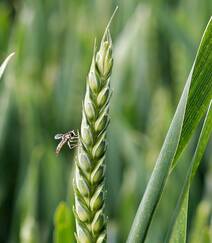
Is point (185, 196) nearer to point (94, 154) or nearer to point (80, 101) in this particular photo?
point (94, 154)

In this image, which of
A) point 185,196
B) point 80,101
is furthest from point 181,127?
point 80,101

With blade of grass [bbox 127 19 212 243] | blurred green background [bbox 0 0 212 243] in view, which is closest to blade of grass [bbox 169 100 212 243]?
blade of grass [bbox 127 19 212 243]

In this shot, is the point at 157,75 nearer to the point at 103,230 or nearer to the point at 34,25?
the point at 34,25

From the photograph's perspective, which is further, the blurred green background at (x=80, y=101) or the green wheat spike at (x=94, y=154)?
the blurred green background at (x=80, y=101)

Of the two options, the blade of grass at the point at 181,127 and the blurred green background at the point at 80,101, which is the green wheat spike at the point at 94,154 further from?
the blurred green background at the point at 80,101

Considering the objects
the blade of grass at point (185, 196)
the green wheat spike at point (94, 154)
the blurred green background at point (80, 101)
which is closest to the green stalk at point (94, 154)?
the green wheat spike at point (94, 154)

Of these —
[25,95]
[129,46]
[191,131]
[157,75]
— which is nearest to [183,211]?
[191,131]
